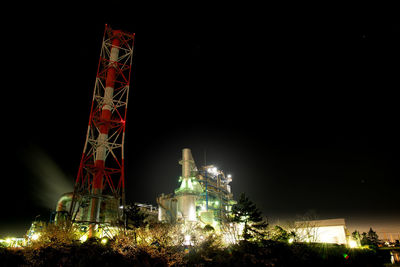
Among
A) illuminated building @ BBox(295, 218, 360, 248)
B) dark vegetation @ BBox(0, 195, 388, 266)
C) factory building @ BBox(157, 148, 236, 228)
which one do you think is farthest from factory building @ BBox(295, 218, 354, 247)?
dark vegetation @ BBox(0, 195, 388, 266)

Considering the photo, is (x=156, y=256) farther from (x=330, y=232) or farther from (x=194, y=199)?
(x=330, y=232)

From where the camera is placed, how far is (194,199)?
52781mm

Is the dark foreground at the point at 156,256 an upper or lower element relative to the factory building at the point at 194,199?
lower

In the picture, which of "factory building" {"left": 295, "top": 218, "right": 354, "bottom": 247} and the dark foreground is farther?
"factory building" {"left": 295, "top": 218, "right": 354, "bottom": 247}

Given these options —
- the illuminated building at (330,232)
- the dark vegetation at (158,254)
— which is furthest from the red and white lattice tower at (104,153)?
the illuminated building at (330,232)

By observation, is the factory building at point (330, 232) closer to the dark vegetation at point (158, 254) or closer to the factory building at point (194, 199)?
the factory building at point (194, 199)

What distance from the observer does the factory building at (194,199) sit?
2039 inches

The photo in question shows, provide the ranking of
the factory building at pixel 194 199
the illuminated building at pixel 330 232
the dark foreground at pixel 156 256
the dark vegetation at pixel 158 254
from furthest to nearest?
the factory building at pixel 194 199, the illuminated building at pixel 330 232, the dark vegetation at pixel 158 254, the dark foreground at pixel 156 256

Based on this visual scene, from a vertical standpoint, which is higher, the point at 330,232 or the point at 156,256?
the point at 330,232

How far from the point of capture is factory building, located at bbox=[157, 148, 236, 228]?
51.8 m

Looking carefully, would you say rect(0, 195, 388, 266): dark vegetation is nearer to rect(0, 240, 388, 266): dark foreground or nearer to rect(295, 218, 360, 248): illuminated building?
rect(0, 240, 388, 266): dark foreground

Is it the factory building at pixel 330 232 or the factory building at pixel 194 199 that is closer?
the factory building at pixel 330 232

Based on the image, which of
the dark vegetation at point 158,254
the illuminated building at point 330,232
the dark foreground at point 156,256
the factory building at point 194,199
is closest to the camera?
the dark foreground at point 156,256

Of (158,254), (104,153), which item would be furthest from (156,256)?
(104,153)
